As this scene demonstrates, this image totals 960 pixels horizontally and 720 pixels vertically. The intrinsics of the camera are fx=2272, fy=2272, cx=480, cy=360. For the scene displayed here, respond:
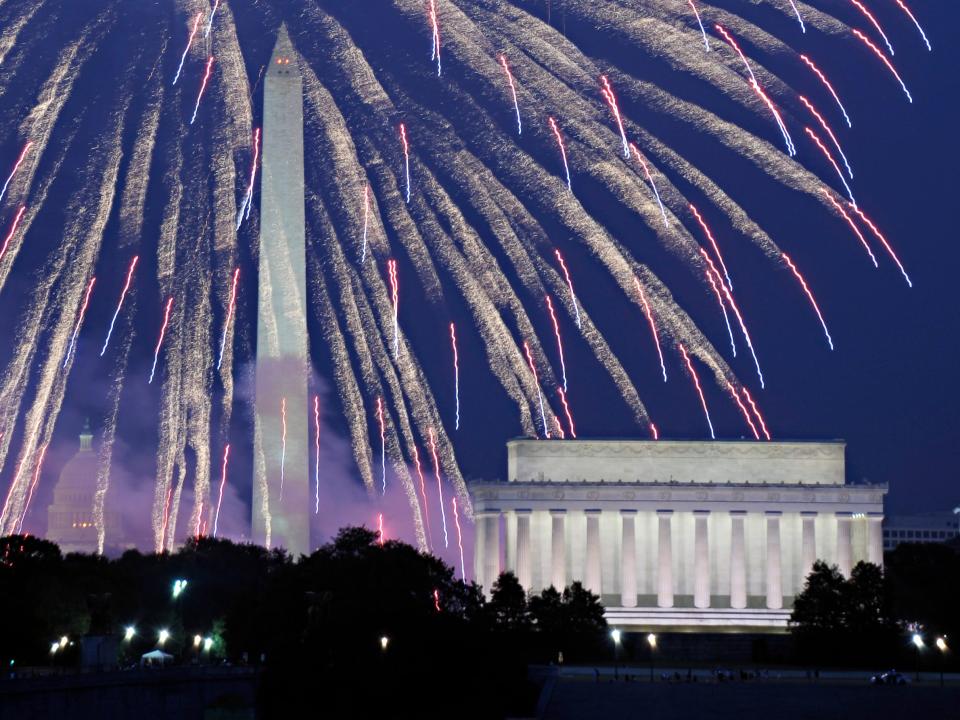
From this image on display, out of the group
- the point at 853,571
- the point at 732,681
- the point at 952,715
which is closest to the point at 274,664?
the point at 732,681

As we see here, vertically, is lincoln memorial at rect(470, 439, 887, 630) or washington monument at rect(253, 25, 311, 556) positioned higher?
washington monument at rect(253, 25, 311, 556)

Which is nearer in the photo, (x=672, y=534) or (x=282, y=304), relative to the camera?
(x=282, y=304)

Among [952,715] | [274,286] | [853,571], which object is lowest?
[952,715]

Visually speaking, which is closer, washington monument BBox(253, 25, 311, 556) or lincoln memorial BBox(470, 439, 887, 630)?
washington monument BBox(253, 25, 311, 556)

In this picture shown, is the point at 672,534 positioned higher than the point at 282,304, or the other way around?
the point at 282,304

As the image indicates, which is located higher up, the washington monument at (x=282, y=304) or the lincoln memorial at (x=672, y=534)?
the washington monument at (x=282, y=304)

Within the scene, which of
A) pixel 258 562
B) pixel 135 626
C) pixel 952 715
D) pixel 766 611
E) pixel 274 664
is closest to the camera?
pixel 952 715

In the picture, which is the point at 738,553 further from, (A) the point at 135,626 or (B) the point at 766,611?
Answer: (A) the point at 135,626

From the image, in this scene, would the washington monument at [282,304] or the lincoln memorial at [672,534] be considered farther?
the lincoln memorial at [672,534]
